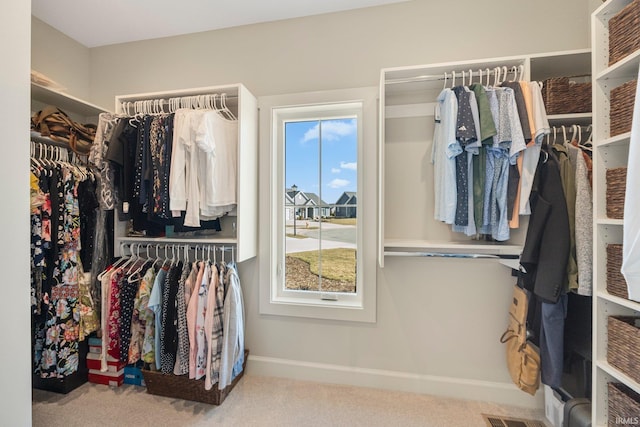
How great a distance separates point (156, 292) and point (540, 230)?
2292 millimetres

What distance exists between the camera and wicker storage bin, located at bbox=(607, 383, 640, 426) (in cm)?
105

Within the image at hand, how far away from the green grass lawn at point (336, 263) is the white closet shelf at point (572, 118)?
4.62 feet

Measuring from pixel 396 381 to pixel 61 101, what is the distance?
10.2 ft

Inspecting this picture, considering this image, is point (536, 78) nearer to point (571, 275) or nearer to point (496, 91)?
point (496, 91)

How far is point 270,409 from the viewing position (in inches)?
65.3

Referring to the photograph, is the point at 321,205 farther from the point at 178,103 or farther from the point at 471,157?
the point at 178,103

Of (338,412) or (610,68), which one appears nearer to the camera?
(610,68)

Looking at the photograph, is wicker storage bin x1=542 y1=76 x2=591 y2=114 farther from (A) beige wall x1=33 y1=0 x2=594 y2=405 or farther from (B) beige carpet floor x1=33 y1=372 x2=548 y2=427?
(B) beige carpet floor x1=33 y1=372 x2=548 y2=427

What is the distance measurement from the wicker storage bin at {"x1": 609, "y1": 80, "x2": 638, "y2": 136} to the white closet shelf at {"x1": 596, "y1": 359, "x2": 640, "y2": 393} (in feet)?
3.24

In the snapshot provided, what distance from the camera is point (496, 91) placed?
4.83 feet

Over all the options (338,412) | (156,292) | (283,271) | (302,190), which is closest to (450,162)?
(302,190)

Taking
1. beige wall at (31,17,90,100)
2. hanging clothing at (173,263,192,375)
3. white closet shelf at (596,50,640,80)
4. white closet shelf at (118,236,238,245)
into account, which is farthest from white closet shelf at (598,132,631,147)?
beige wall at (31,17,90,100)

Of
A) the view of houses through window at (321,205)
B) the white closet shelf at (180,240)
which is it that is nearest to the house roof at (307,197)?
the view of houses through window at (321,205)

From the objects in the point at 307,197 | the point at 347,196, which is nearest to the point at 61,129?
the point at 307,197
